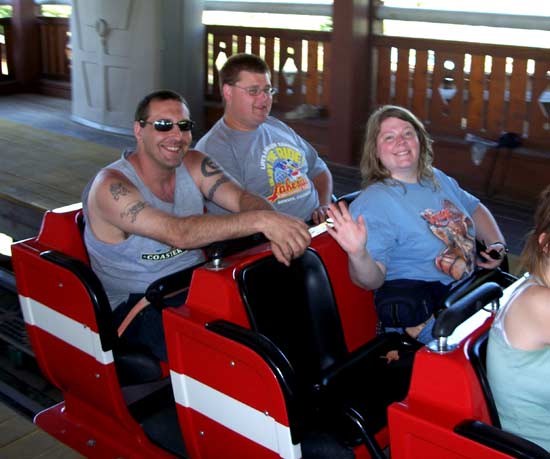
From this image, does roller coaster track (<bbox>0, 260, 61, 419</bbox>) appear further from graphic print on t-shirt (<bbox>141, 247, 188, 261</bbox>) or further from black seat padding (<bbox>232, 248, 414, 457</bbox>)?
black seat padding (<bbox>232, 248, 414, 457</bbox>)

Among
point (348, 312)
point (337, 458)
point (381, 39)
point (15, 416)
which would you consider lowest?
point (15, 416)

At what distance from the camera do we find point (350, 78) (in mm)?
5031

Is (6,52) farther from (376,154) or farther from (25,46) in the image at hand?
(376,154)

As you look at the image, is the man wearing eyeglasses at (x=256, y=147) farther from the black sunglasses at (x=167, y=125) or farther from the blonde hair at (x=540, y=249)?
the blonde hair at (x=540, y=249)

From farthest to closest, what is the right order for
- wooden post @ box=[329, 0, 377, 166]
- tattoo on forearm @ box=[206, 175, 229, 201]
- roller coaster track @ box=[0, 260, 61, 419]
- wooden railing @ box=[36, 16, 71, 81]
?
wooden railing @ box=[36, 16, 71, 81]
wooden post @ box=[329, 0, 377, 166]
roller coaster track @ box=[0, 260, 61, 419]
tattoo on forearm @ box=[206, 175, 229, 201]

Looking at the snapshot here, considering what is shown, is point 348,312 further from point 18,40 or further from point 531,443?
point 18,40

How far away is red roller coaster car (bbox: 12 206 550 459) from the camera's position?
146 cm

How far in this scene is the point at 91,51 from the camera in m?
6.36

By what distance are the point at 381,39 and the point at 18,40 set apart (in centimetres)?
423

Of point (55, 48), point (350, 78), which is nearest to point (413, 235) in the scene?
point (350, 78)

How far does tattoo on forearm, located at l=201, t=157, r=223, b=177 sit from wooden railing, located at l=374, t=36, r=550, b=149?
2580 mm

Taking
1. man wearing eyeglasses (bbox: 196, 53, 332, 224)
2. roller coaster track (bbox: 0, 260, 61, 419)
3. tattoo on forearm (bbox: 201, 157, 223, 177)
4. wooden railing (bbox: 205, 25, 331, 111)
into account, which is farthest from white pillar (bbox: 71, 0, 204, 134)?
tattoo on forearm (bbox: 201, 157, 223, 177)

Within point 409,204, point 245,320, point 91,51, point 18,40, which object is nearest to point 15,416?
point 245,320

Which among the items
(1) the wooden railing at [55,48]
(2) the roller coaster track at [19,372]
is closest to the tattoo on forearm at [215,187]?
(2) the roller coaster track at [19,372]
